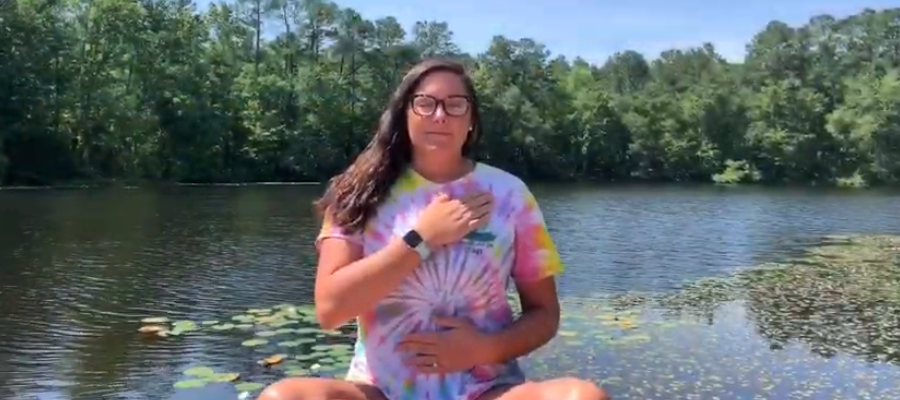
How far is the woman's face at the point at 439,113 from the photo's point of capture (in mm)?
2900

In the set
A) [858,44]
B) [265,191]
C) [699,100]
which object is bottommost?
[265,191]

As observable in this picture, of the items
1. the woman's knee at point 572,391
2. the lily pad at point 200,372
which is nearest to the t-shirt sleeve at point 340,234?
the woman's knee at point 572,391

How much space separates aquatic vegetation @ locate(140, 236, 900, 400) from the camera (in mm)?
9633

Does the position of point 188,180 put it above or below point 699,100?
below

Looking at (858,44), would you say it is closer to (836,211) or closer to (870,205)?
(870,205)

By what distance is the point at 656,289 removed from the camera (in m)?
16.7

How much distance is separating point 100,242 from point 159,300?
841 cm

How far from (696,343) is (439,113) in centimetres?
951

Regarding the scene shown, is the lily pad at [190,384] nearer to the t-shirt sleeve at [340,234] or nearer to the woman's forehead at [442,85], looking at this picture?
the t-shirt sleeve at [340,234]

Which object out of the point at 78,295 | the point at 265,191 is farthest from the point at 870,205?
the point at 78,295

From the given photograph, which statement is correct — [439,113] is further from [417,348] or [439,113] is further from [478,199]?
[417,348]

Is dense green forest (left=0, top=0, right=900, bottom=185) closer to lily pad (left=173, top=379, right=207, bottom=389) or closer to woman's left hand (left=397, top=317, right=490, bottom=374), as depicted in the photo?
lily pad (left=173, top=379, right=207, bottom=389)

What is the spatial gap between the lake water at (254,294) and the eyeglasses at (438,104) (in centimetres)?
644

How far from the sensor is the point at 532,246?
2.94 metres
